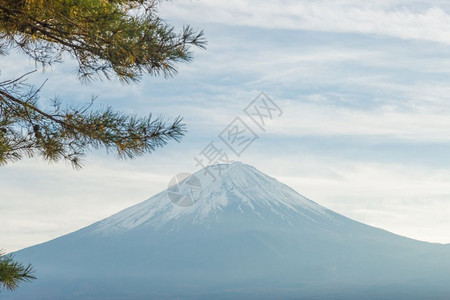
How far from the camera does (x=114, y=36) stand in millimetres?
7125

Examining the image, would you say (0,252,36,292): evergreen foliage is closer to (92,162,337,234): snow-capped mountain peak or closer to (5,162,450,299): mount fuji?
(5,162,450,299): mount fuji

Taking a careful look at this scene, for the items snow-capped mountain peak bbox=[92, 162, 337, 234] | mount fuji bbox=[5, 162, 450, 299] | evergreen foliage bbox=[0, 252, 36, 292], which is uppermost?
snow-capped mountain peak bbox=[92, 162, 337, 234]

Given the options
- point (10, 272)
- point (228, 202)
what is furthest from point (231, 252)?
point (10, 272)

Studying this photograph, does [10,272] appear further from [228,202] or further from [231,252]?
[231,252]

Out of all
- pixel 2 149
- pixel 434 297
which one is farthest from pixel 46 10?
pixel 434 297

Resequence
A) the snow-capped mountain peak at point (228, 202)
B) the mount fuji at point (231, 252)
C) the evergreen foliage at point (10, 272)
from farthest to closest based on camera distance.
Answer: the snow-capped mountain peak at point (228, 202) < the mount fuji at point (231, 252) < the evergreen foliage at point (10, 272)

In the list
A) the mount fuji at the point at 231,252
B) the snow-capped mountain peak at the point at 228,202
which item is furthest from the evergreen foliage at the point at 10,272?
the snow-capped mountain peak at the point at 228,202

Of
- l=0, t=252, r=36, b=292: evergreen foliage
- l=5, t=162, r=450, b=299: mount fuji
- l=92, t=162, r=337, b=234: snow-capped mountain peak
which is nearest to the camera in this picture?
l=0, t=252, r=36, b=292: evergreen foliage

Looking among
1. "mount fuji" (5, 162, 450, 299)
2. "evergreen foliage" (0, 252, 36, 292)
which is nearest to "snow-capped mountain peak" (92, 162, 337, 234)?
"mount fuji" (5, 162, 450, 299)

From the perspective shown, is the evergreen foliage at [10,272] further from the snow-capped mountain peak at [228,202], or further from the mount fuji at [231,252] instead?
the snow-capped mountain peak at [228,202]

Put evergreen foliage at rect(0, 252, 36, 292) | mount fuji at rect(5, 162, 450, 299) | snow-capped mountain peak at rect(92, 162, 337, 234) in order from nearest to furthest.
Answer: evergreen foliage at rect(0, 252, 36, 292), mount fuji at rect(5, 162, 450, 299), snow-capped mountain peak at rect(92, 162, 337, 234)

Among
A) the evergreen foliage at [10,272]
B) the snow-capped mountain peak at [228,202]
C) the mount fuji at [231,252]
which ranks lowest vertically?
the evergreen foliage at [10,272]

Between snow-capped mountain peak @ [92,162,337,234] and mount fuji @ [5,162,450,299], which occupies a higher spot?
snow-capped mountain peak @ [92,162,337,234]

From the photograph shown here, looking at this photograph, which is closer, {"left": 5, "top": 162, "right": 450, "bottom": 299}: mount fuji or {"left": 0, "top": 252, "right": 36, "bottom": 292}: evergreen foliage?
{"left": 0, "top": 252, "right": 36, "bottom": 292}: evergreen foliage
